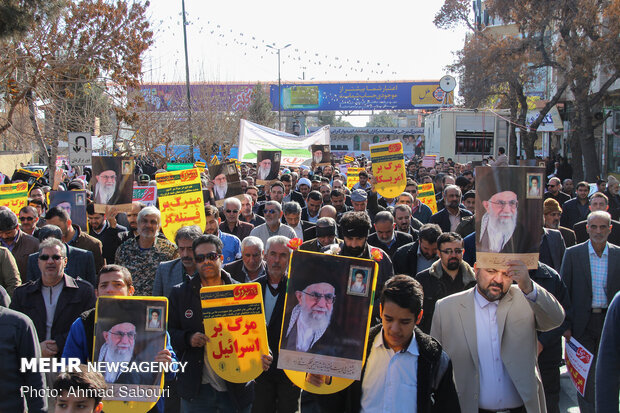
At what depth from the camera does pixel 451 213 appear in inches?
343

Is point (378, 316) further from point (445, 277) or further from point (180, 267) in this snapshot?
point (180, 267)

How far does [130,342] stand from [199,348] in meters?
0.54

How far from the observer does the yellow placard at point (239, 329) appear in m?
4.06

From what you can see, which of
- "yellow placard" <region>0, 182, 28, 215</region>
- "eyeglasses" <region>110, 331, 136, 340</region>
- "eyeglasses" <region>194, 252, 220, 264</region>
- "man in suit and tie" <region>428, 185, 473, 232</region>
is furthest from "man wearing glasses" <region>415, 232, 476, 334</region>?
"yellow placard" <region>0, 182, 28, 215</region>

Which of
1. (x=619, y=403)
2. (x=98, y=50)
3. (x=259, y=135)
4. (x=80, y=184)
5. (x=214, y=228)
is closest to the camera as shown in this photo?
(x=619, y=403)

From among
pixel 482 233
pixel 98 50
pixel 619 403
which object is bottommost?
pixel 619 403

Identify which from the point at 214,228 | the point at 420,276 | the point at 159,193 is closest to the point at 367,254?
the point at 420,276

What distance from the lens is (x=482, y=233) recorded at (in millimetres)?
3939

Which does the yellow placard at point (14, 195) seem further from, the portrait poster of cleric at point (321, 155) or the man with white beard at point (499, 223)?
the portrait poster of cleric at point (321, 155)

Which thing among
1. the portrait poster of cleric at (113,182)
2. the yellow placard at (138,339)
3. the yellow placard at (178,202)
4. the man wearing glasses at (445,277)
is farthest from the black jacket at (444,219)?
the yellow placard at (138,339)

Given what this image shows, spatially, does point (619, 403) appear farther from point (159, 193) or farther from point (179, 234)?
point (159, 193)

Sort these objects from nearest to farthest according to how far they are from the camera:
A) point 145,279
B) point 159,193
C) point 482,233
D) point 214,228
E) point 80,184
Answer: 1. point 482,233
2. point 145,279
3. point 214,228
4. point 159,193
5. point 80,184

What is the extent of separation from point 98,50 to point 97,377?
485 inches

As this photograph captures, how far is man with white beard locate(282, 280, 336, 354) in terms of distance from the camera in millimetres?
3633
